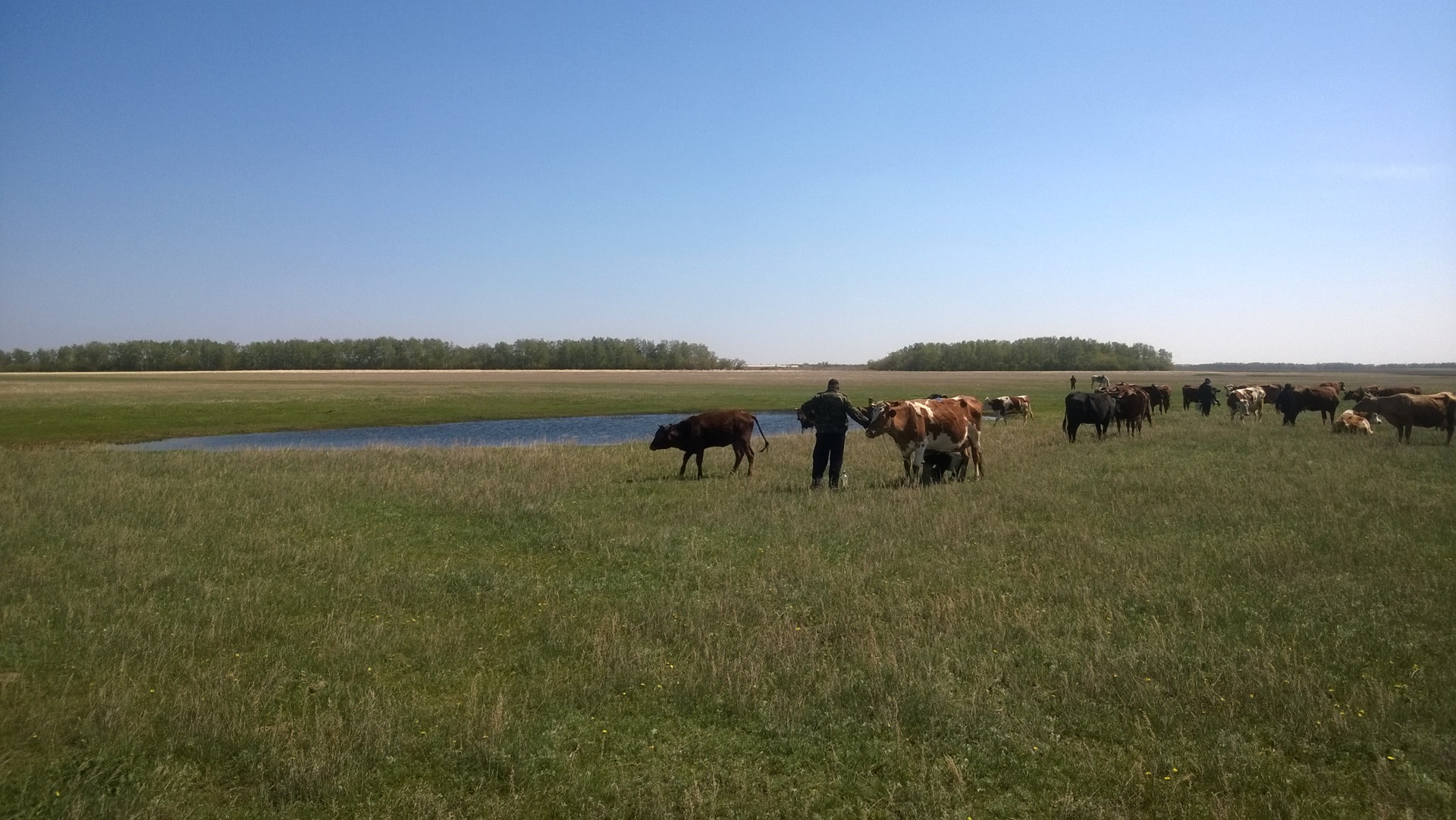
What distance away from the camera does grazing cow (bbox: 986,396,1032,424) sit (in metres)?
38.2

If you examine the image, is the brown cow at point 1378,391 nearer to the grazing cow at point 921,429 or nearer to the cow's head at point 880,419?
the grazing cow at point 921,429

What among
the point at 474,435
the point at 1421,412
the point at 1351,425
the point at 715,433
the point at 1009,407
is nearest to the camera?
the point at 715,433

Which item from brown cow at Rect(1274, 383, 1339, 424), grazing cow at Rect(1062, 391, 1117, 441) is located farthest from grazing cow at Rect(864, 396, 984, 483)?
brown cow at Rect(1274, 383, 1339, 424)

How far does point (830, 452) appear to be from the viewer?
15812 millimetres

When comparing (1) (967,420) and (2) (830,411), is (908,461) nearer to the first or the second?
(1) (967,420)

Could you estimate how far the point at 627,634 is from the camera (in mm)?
7457

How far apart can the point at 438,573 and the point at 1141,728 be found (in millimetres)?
7521

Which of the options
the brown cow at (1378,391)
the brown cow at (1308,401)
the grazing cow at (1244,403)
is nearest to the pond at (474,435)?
the grazing cow at (1244,403)

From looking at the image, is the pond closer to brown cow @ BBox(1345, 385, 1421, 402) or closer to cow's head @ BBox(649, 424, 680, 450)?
cow's head @ BBox(649, 424, 680, 450)

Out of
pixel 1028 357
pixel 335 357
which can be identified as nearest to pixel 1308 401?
pixel 1028 357

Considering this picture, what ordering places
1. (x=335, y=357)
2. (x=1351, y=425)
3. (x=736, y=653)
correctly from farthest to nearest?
(x=335, y=357)
(x=1351, y=425)
(x=736, y=653)

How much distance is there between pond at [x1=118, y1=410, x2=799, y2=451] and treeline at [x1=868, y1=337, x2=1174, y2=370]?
369 feet

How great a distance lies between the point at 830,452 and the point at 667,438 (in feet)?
16.4

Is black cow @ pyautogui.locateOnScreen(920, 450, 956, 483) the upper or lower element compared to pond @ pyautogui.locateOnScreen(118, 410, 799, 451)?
upper
